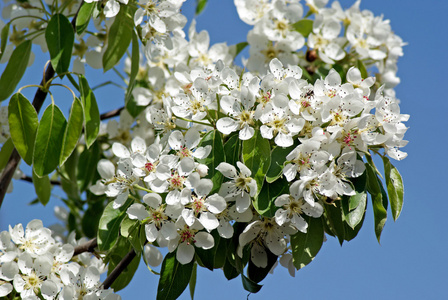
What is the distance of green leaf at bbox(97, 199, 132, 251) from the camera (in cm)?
253

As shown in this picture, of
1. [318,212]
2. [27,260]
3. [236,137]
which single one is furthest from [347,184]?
[27,260]

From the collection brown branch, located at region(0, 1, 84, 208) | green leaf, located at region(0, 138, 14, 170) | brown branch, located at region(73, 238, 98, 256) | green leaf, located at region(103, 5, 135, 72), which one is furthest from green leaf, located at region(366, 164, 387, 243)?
green leaf, located at region(0, 138, 14, 170)

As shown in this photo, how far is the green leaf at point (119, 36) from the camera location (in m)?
3.02

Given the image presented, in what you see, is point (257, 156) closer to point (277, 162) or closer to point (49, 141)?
point (277, 162)

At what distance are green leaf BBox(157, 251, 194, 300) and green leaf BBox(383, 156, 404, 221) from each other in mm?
834

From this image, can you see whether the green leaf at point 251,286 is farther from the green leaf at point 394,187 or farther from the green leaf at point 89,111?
the green leaf at point 89,111

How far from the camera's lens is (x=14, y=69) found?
3.11m

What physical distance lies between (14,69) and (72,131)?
0.59 meters

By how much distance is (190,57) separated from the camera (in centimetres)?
375

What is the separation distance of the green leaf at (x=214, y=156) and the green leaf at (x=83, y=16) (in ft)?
2.90

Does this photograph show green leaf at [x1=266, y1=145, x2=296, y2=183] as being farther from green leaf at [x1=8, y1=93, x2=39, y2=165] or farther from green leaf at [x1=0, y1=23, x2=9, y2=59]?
green leaf at [x1=0, y1=23, x2=9, y2=59]

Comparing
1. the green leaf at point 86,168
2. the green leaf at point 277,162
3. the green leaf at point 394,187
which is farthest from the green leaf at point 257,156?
the green leaf at point 86,168

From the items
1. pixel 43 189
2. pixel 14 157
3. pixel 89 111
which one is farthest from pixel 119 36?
pixel 43 189

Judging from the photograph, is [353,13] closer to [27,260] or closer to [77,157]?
[77,157]
